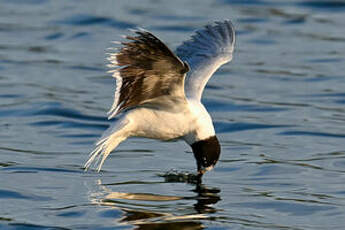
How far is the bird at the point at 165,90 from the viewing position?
6.89m

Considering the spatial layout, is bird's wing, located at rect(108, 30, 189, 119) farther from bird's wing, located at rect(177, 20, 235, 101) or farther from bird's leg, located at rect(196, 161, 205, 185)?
bird's wing, located at rect(177, 20, 235, 101)

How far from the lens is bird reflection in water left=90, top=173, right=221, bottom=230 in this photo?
6.84 metres

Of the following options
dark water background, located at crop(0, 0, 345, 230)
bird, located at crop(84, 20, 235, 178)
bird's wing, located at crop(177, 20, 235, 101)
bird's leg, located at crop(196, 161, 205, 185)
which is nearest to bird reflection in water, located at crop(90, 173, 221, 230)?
dark water background, located at crop(0, 0, 345, 230)

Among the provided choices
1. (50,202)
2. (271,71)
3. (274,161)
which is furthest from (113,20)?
(50,202)

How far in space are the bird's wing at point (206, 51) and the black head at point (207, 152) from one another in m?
0.75

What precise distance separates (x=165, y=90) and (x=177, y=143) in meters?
2.56

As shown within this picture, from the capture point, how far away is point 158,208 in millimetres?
7238

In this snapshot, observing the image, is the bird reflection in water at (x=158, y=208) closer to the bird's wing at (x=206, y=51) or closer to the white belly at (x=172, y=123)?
the white belly at (x=172, y=123)

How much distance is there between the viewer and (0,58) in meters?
14.5

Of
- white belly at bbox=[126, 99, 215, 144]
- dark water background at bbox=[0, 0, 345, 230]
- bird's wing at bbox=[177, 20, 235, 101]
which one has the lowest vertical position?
dark water background at bbox=[0, 0, 345, 230]

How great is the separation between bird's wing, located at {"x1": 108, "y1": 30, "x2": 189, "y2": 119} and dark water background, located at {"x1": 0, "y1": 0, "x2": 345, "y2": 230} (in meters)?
0.84

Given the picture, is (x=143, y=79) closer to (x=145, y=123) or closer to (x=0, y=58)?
(x=145, y=123)

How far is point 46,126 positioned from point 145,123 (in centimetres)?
309

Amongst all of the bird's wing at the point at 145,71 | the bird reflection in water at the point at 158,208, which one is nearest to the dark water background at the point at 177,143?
the bird reflection in water at the point at 158,208
